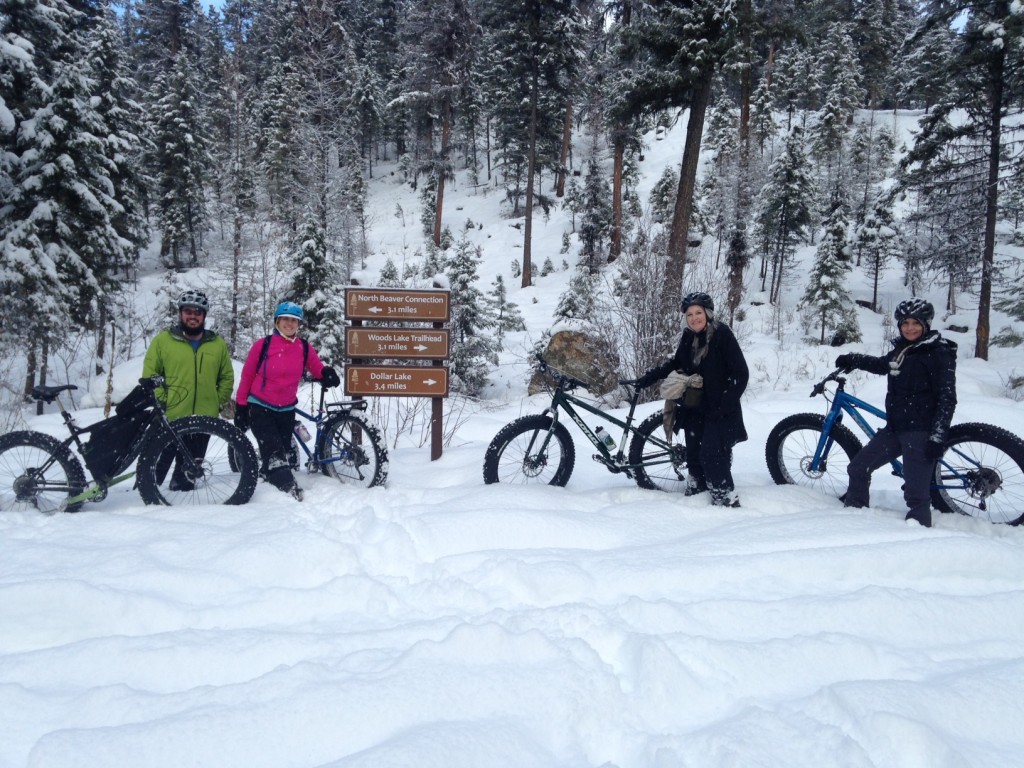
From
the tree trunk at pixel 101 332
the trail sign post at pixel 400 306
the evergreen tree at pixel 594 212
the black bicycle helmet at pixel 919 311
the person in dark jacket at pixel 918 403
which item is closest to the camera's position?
the person in dark jacket at pixel 918 403

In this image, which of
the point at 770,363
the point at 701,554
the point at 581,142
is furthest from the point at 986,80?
the point at 581,142

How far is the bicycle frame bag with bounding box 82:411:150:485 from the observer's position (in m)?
4.79

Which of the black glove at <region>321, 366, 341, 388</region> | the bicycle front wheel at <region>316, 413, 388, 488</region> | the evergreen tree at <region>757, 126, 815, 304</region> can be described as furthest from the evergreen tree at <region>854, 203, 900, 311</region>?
the black glove at <region>321, 366, 341, 388</region>

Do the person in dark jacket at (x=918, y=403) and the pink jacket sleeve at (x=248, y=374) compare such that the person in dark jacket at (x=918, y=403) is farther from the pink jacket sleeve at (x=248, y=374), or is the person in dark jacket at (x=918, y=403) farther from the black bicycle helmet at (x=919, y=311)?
the pink jacket sleeve at (x=248, y=374)

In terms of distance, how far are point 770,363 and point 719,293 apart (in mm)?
6316

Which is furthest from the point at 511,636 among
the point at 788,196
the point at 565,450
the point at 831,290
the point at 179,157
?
the point at 179,157

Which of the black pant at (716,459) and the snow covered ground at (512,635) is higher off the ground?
the black pant at (716,459)

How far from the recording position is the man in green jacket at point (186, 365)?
5.18m

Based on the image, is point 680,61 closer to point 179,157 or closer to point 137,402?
point 137,402

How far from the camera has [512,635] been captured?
289cm

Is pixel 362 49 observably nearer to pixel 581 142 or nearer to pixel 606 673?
pixel 581 142

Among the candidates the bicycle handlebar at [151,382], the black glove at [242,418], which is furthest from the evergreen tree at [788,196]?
the bicycle handlebar at [151,382]

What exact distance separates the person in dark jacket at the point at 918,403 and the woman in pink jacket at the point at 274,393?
196 inches

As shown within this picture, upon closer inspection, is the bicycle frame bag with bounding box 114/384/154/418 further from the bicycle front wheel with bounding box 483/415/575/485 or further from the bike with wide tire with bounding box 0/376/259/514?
the bicycle front wheel with bounding box 483/415/575/485
